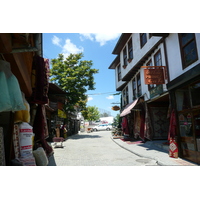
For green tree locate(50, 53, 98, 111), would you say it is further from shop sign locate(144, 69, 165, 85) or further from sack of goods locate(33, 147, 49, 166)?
sack of goods locate(33, 147, 49, 166)

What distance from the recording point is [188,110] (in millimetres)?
6680

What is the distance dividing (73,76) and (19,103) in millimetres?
18722

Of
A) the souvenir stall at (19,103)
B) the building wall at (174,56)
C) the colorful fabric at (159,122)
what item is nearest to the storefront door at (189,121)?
the building wall at (174,56)

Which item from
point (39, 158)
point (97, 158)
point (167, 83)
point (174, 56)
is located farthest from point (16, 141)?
point (174, 56)

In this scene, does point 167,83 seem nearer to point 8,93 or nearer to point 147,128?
point 147,128

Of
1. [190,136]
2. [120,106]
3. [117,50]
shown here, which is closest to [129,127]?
[120,106]

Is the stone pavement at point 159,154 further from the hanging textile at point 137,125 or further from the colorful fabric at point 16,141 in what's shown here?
the colorful fabric at point 16,141

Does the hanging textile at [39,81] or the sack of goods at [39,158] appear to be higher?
the hanging textile at [39,81]

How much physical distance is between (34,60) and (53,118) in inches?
553

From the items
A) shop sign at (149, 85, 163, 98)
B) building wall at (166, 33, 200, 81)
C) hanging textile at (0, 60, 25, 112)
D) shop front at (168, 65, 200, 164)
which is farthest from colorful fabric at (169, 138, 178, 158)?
hanging textile at (0, 60, 25, 112)

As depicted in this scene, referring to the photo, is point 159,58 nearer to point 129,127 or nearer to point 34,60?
point 34,60

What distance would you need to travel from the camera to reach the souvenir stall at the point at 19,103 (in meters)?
2.63

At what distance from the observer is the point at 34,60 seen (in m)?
5.89

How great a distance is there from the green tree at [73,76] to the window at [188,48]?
1482 centimetres
